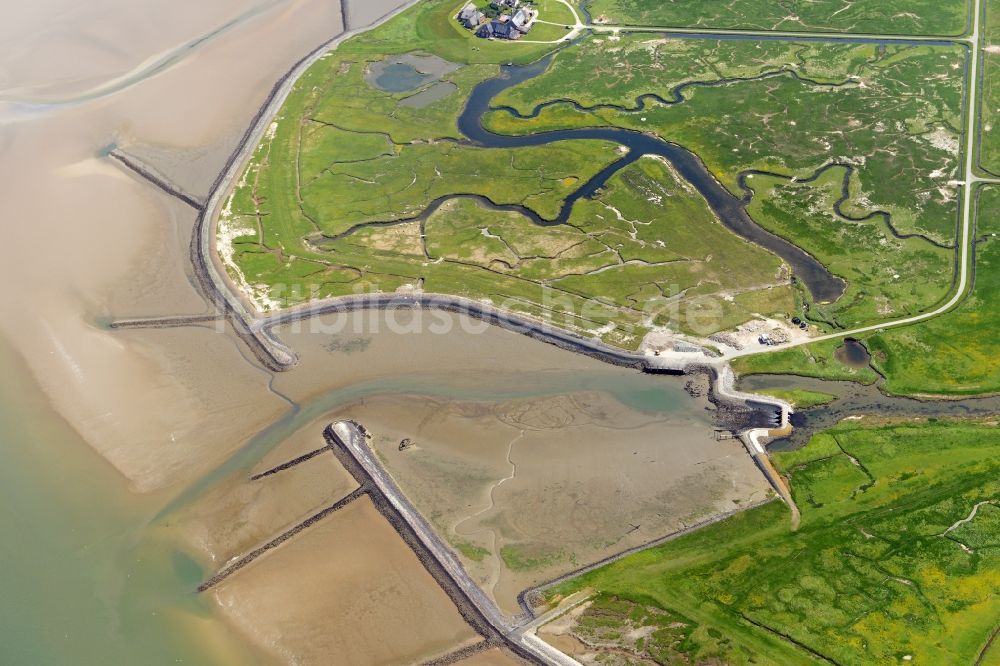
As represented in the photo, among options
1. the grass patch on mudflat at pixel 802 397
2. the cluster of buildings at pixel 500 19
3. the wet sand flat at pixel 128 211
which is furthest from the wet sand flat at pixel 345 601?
the cluster of buildings at pixel 500 19

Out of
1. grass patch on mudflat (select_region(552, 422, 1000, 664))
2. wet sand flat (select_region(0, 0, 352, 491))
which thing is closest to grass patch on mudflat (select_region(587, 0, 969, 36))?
wet sand flat (select_region(0, 0, 352, 491))

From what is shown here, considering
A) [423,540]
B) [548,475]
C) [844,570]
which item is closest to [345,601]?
[423,540]

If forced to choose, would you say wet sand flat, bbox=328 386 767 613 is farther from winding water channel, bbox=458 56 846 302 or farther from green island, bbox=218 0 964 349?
winding water channel, bbox=458 56 846 302

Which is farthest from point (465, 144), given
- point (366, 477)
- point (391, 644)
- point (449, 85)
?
point (391, 644)

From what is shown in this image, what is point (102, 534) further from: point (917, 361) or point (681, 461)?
point (917, 361)

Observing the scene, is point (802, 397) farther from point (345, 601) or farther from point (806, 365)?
point (345, 601)
